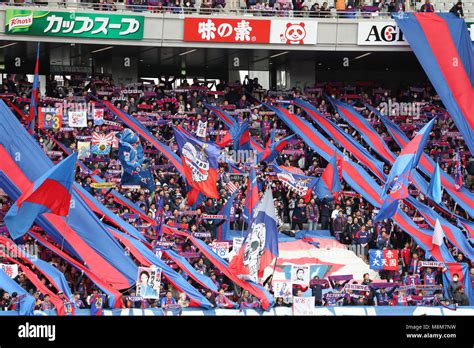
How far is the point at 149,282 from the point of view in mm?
25344

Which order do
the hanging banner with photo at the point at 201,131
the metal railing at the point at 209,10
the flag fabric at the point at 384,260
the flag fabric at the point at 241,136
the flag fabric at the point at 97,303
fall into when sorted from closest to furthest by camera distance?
1. the flag fabric at the point at 97,303
2. the flag fabric at the point at 384,260
3. the flag fabric at the point at 241,136
4. the hanging banner with photo at the point at 201,131
5. the metal railing at the point at 209,10

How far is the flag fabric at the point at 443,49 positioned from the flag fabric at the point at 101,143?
9337mm

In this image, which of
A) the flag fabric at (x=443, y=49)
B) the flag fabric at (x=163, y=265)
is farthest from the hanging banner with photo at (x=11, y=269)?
the flag fabric at (x=443, y=49)

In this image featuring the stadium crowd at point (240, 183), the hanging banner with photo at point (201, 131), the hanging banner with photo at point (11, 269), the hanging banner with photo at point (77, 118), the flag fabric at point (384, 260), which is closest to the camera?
the hanging banner with photo at point (11, 269)

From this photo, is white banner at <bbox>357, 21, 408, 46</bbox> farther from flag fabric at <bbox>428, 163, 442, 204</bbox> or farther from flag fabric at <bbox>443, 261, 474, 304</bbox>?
flag fabric at <bbox>443, 261, 474, 304</bbox>

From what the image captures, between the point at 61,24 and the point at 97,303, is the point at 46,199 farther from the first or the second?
the point at 61,24

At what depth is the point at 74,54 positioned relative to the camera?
3772 cm

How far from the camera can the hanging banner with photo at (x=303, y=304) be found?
2484 cm

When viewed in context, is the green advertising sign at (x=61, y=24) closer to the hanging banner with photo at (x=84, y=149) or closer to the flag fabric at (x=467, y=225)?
the hanging banner with photo at (x=84, y=149)

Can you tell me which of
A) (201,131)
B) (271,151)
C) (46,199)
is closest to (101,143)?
(201,131)
